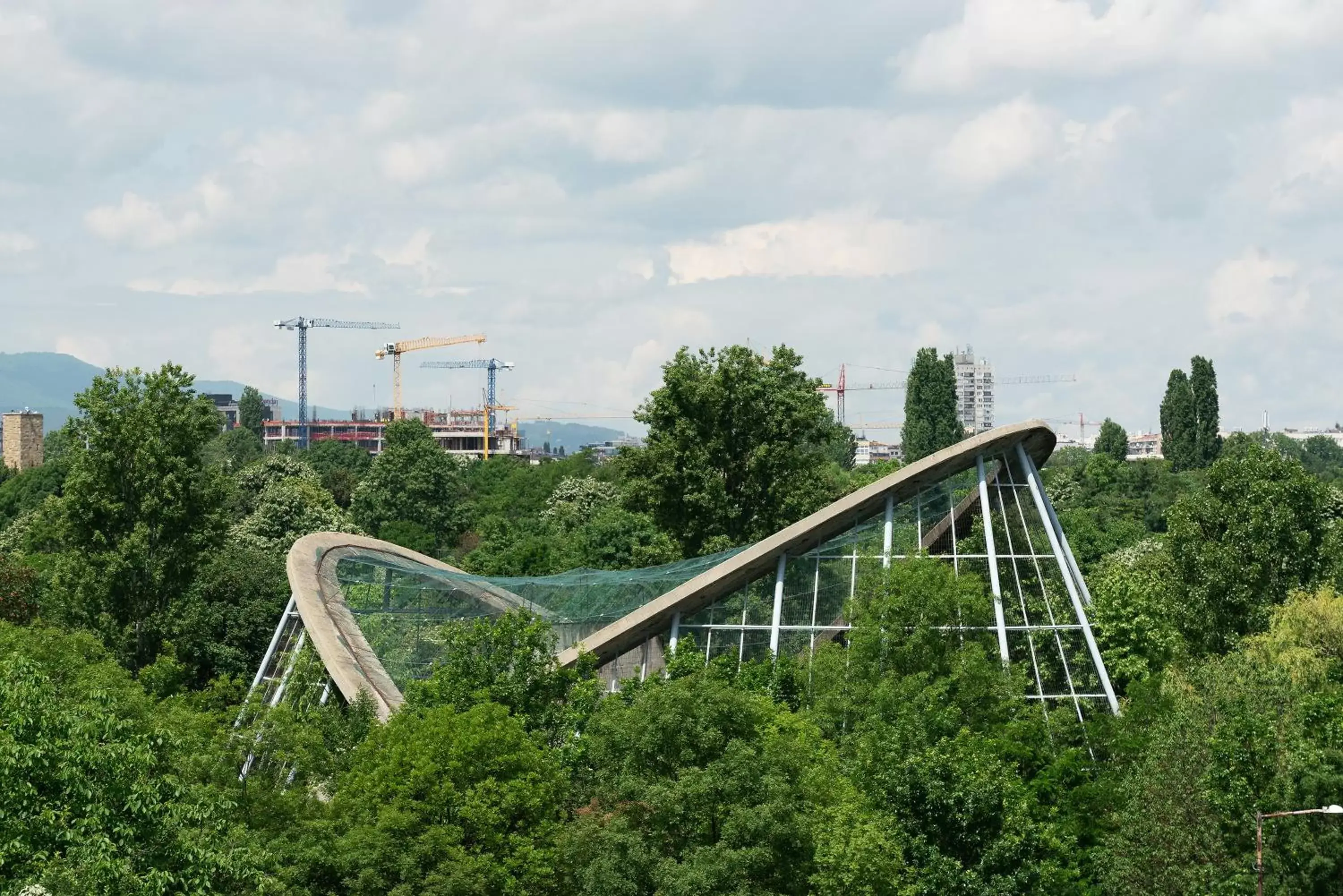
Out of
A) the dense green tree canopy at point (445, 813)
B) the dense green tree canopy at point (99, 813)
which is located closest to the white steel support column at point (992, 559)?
the dense green tree canopy at point (445, 813)

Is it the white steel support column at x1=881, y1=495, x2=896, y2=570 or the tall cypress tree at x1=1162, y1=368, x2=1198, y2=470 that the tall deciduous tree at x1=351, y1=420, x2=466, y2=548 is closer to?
the tall cypress tree at x1=1162, y1=368, x2=1198, y2=470

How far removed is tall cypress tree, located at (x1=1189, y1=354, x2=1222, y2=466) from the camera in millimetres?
124062

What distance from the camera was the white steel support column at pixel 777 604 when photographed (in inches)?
1751

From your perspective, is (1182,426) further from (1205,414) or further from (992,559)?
(992,559)

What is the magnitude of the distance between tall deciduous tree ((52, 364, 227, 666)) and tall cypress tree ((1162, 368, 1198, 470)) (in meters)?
84.5

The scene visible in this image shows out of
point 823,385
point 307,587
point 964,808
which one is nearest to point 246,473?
point 823,385

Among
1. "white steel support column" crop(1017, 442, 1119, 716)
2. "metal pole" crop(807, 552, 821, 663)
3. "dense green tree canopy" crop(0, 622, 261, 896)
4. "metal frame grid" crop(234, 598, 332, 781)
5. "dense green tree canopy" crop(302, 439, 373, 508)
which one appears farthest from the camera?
"dense green tree canopy" crop(302, 439, 373, 508)

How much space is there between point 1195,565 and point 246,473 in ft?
249

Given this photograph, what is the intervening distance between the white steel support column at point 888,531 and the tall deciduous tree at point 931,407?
7601cm

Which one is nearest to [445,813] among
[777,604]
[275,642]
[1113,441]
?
[777,604]

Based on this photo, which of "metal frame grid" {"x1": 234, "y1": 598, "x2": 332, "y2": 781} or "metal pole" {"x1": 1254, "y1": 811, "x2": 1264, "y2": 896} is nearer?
"metal pole" {"x1": 1254, "y1": 811, "x2": 1264, "y2": 896}

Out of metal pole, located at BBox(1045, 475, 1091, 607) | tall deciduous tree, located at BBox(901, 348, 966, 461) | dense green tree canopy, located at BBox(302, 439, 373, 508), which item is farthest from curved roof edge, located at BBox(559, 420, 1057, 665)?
dense green tree canopy, located at BBox(302, 439, 373, 508)

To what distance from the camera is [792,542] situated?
45.0 meters

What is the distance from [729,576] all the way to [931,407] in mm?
79647
